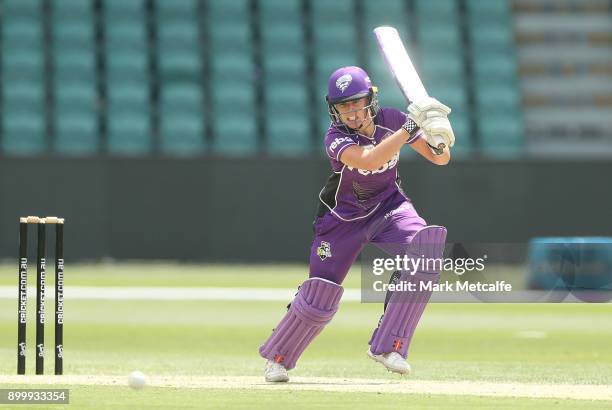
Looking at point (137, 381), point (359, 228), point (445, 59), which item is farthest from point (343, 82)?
point (445, 59)

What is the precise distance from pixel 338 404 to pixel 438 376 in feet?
5.66

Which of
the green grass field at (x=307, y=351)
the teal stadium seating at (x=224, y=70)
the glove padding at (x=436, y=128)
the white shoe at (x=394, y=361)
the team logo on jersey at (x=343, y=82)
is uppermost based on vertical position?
the teal stadium seating at (x=224, y=70)

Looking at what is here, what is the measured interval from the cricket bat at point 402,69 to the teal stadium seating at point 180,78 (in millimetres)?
13501

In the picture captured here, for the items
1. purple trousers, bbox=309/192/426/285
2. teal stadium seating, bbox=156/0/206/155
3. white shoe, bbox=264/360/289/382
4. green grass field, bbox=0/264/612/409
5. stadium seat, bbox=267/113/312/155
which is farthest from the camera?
stadium seat, bbox=267/113/312/155

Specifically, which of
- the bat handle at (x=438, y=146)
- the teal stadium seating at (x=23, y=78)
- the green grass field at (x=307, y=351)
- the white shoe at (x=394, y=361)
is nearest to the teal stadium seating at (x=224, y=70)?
the teal stadium seating at (x=23, y=78)

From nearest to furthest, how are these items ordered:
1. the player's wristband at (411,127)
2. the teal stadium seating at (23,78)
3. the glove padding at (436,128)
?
the glove padding at (436,128) → the player's wristband at (411,127) → the teal stadium seating at (23,78)

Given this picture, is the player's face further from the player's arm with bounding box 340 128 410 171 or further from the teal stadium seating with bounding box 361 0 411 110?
the teal stadium seating with bounding box 361 0 411 110

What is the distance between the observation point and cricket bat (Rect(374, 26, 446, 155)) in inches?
241

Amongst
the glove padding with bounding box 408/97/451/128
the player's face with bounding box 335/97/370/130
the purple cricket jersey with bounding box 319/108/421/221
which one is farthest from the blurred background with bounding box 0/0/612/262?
the glove padding with bounding box 408/97/451/128

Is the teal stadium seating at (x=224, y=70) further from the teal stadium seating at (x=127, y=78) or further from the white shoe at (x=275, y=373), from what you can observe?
the white shoe at (x=275, y=373)

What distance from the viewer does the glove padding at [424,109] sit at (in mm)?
5930

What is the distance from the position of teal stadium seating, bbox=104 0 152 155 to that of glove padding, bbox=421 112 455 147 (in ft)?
46.0

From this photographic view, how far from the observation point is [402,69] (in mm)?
6367

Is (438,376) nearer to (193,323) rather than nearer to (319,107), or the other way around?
(193,323)
